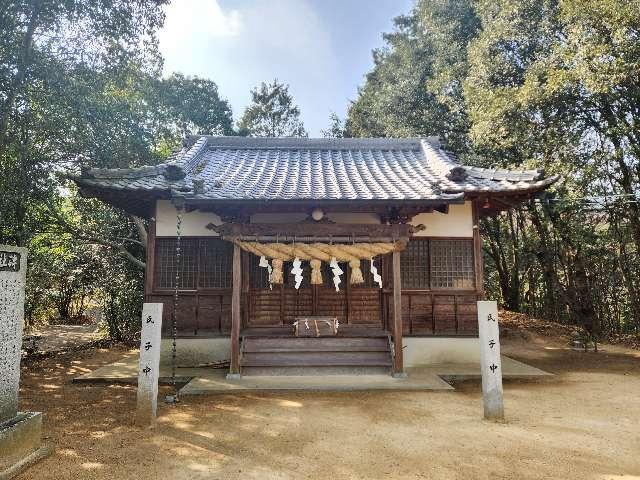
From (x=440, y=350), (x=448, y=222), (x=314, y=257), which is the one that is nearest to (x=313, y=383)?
(x=314, y=257)

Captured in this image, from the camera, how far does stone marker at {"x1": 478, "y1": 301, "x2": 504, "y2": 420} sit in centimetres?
599

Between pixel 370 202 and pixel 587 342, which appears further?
pixel 587 342

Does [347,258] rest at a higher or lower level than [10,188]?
lower

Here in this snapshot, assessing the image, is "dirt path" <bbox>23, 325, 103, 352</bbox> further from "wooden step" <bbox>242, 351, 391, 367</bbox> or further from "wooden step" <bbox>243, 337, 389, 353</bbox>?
"wooden step" <bbox>242, 351, 391, 367</bbox>

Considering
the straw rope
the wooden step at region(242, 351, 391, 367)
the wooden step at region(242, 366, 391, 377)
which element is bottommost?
the wooden step at region(242, 366, 391, 377)

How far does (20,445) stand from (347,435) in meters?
3.75

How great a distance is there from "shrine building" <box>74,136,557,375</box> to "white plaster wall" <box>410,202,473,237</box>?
0.03 metres

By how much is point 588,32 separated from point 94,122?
1371 cm

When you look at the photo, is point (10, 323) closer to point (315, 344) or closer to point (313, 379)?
point (313, 379)

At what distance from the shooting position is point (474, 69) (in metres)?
15.1

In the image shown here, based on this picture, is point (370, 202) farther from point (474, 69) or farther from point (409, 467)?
point (474, 69)

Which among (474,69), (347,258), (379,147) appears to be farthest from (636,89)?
(347,258)

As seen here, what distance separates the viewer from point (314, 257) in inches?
330

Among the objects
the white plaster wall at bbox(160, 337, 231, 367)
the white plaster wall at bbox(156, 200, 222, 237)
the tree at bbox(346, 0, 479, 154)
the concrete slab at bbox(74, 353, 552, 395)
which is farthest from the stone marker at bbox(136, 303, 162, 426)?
the tree at bbox(346, 0, 479, 154)
